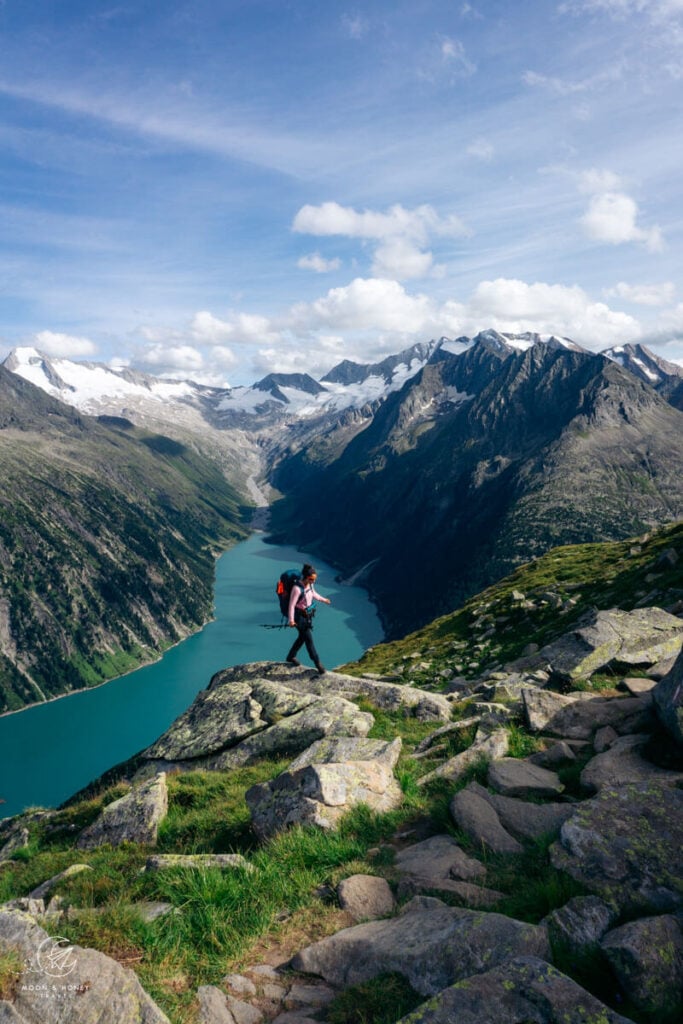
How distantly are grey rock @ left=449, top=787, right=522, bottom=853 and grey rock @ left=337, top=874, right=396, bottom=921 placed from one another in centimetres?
182

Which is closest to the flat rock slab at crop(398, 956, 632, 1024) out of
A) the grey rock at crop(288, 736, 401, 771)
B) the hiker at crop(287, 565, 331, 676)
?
the grey rock at crop(288, 736, 401, 771)

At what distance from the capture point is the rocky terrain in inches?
209

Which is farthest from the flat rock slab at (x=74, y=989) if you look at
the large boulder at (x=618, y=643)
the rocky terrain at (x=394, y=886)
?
the large boulder at (x=618, y=643)

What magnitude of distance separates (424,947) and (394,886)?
8.18ft

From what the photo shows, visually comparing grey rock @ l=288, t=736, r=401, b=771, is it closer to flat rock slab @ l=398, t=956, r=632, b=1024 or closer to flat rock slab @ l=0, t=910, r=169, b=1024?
flat rock slab @ l=0, t=910, r=169, b=1024

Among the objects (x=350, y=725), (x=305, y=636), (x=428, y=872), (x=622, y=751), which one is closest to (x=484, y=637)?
(x=305, y=636)

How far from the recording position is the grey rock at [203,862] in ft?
29.2

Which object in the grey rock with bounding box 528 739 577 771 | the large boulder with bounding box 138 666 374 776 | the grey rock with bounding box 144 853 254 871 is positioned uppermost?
the grey rock with bounding box 144 853 254 871

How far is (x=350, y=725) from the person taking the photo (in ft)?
58.7

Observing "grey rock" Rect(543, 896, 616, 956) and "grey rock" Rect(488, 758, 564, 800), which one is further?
"grey rock" Rect(488, 758, 564, 800)

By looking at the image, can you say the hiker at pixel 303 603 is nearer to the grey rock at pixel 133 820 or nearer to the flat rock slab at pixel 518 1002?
the grey rock at pixel 133 820

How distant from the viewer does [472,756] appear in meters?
12.6

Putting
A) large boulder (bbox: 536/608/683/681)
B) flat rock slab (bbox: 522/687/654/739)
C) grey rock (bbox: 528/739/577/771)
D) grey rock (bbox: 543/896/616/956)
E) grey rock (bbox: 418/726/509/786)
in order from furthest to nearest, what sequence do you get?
large boulder (bbox: 536/608/683/681), flat rock slab (bbox: 522/687/654/739), grey rock (bbox: 418/726/509/786), grey rock (bbox: 528/739/577/771), grey rock (bbox: 543/896/616/956)

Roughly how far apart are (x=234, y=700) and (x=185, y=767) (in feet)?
10.5
